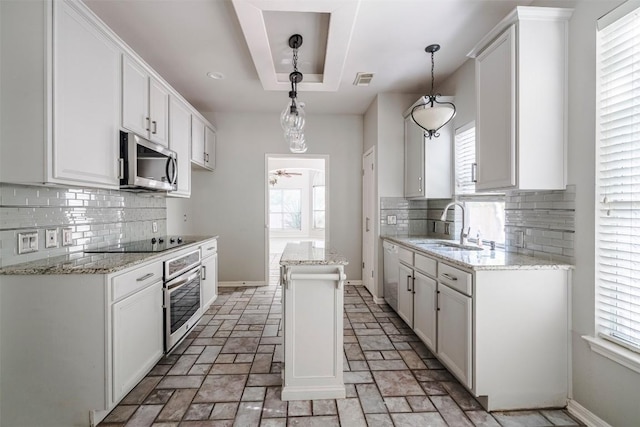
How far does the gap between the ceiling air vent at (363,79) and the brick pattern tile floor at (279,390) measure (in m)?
2.72

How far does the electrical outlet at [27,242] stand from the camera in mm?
1700

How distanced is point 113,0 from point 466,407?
3.62 metres

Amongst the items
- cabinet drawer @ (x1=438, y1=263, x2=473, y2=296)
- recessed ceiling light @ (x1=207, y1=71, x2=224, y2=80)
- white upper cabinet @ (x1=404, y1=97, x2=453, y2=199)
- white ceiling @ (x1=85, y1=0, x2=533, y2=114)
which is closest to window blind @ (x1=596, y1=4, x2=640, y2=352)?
cabinet drawer @ (x1=438, y1=263, x2=473, y2=296)

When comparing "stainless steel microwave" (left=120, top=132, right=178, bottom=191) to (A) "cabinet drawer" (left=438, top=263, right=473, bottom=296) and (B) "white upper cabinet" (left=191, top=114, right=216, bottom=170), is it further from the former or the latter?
(A) "cabinet drawer" (left=438, top=263, right=473, bottom=296)

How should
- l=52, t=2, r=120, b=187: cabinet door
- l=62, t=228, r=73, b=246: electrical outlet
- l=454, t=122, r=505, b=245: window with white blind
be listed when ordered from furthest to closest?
l=454, t=122, r=505, b=245: window with white blind < l=62, t=228, r=73, b=246: electrical outlet < l=52, t=2, r=120, b=187: cabinet door

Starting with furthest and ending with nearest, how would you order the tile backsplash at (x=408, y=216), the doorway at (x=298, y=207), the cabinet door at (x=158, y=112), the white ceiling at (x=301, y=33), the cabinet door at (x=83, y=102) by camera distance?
the doorway at (x=298, y=207), the tile backsplash at (x=408, y=216), the cabinet door at (x=158, y=112), the white ceiling at (x=301, y=33), the cabinet door at (x=83, y=102)

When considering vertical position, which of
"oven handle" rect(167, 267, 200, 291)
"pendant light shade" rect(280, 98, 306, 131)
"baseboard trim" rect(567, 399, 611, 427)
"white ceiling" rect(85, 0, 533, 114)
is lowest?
"baseboard trim" rect(567, 399, 611, 427)

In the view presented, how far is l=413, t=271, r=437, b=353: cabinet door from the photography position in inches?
91.2

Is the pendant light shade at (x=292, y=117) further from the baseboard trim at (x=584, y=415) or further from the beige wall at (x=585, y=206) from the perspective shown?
the baseboard trim at (x=584, y=415)

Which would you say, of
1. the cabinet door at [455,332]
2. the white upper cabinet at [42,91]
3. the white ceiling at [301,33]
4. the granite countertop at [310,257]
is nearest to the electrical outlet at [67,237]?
the white upper cabinet at [42,91]

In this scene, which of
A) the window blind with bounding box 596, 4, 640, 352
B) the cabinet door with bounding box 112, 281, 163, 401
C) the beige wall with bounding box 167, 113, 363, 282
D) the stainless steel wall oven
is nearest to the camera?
the window blind with bounding box 596, 4, 640, 352

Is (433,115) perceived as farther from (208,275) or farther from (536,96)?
(208,275)

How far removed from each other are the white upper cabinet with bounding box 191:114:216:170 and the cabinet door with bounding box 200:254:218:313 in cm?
126

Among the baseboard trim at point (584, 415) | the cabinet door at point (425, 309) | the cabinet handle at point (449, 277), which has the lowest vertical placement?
the baseboard trim at point (584, 415)
